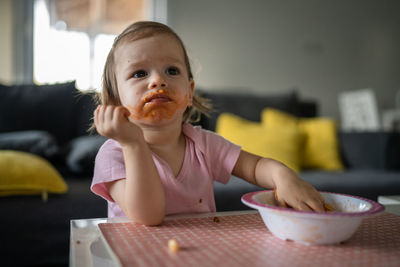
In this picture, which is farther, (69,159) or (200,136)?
(69,159)

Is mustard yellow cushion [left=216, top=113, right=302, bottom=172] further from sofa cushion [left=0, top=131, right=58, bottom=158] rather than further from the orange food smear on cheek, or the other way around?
the orange food smear on cheek

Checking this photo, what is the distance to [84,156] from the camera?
1.59 meters

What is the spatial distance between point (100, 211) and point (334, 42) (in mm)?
3302

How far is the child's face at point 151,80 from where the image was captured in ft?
2.47

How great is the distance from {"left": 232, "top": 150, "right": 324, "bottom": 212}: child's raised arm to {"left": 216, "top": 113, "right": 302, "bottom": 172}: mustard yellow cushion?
105cm

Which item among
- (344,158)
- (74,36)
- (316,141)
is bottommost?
(344,158)

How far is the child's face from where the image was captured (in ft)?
2.47

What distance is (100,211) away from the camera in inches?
52.9

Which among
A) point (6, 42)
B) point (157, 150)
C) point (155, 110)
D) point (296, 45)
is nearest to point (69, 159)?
point (157, 150)

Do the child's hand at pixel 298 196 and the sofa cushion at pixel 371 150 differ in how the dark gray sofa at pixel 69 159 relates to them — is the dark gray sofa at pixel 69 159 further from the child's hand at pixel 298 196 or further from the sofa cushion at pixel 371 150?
the child's hand at pixel 298 196

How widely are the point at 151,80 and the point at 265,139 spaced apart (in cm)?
136

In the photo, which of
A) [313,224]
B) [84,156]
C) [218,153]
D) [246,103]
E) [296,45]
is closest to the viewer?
[313,224]

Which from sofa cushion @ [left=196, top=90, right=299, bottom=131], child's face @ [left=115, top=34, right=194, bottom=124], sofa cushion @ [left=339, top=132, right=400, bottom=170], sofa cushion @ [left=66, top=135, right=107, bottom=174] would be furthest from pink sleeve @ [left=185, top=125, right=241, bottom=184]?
sofa cushion @ [left=339, top=132, right=400, bottom=170]

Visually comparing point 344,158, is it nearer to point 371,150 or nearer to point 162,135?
point 371,150
